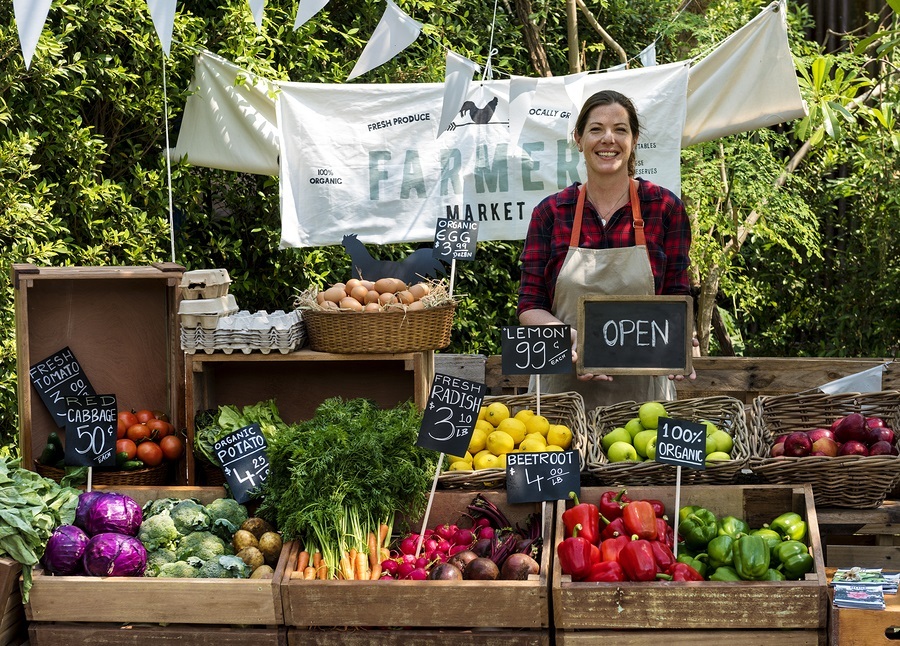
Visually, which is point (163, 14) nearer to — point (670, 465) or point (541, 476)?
point (541, 476)

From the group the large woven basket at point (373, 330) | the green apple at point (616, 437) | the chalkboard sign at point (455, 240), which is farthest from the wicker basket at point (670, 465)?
the chalkboard sign at point (455, 240)

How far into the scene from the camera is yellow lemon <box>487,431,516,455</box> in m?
3.35

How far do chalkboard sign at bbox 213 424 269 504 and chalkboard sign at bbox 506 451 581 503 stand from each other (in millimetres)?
838

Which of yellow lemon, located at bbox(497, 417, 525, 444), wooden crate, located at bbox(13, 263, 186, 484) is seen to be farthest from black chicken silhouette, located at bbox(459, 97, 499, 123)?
yellow lemon, located at bbox(497, 417, 525, 444)

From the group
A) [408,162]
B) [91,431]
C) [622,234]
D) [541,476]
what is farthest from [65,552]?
[408,162]

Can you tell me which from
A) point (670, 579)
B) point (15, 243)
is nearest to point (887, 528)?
point (670, 579)

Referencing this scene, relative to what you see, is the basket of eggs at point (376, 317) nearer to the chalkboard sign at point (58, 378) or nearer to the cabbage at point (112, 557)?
the chalkboard sign at point (58, 378)

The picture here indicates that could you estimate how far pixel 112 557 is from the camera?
291 cm

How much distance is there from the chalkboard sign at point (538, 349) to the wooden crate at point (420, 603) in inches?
25.7

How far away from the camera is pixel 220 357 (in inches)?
148

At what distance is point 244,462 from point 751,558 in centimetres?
163

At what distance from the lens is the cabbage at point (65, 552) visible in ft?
9.61

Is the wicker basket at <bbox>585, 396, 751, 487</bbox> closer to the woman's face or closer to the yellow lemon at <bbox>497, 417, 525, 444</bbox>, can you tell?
the yellow lemon at <bbox>497, 417, 525, 444</bbox>

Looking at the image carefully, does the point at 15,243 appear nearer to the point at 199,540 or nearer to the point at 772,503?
the point at 199,540
